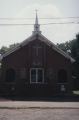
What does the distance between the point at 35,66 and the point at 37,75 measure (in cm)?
111

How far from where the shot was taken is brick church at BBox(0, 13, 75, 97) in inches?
984

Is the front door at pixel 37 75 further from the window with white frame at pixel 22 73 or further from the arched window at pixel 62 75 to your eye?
the arched window at pixel 62 75

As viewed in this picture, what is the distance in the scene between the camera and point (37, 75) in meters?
25.2

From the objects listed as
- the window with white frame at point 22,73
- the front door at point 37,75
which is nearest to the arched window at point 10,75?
the window with white frame at point 22,73

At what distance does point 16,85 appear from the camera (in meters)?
24.9

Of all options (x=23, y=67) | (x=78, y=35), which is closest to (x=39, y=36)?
(x=23, y=67)

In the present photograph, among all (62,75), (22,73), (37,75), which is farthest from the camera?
(62,75)

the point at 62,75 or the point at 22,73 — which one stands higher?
the point at 22,73

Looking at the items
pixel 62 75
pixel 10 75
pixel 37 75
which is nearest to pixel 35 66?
pixel 37 75

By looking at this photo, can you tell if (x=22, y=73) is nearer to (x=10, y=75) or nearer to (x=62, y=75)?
(x=10, y=75)

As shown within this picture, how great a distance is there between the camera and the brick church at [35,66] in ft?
82.0

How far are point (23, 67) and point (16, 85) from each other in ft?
7.54

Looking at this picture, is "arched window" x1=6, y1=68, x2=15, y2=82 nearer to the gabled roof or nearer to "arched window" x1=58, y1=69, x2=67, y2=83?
the gabled roof

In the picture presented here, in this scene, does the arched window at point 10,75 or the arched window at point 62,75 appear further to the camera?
the arched window at point 62,75
